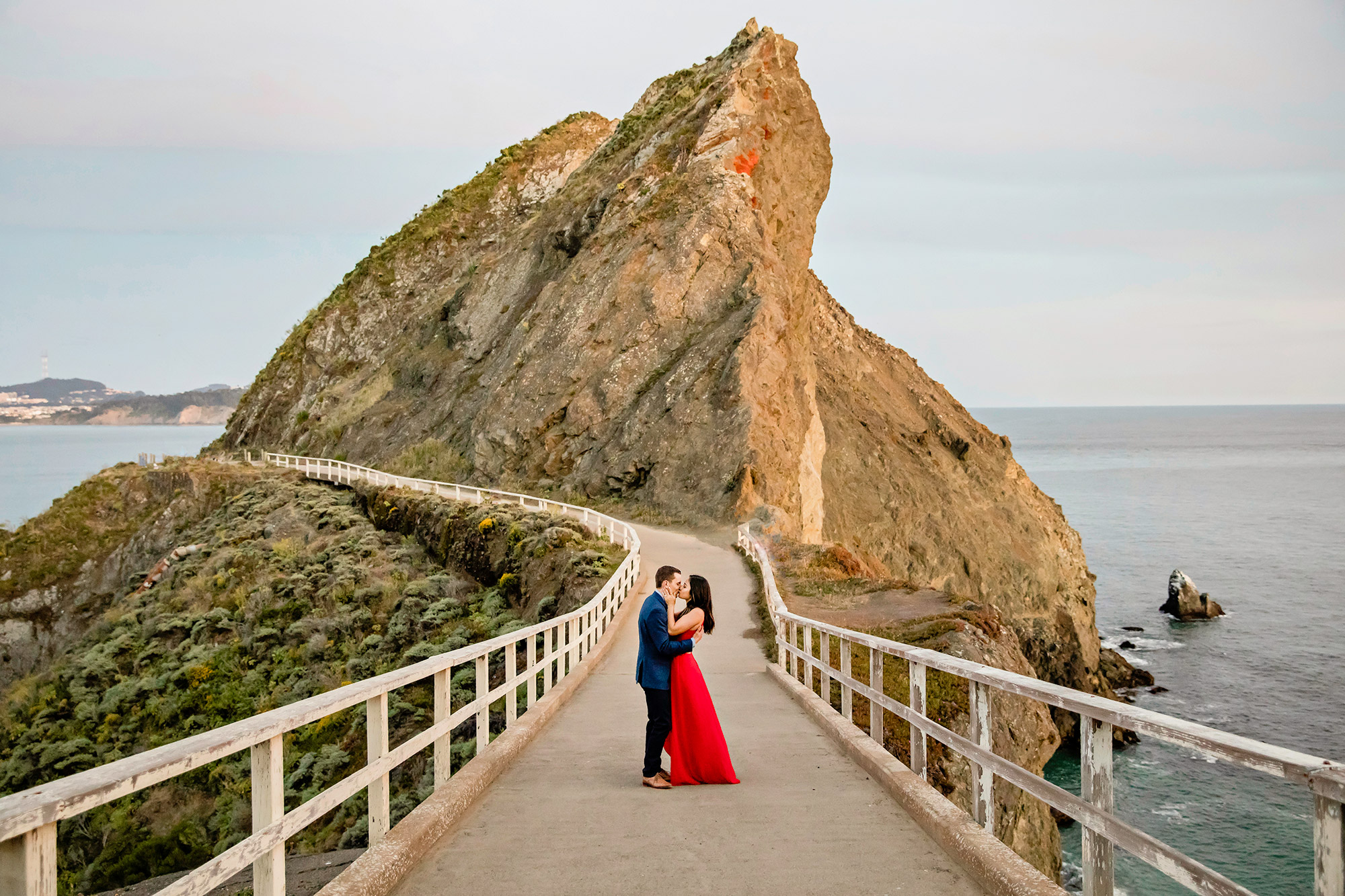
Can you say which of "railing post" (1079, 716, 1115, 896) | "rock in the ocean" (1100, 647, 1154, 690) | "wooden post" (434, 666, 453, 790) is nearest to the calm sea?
"rock in the ocean" (1100, 647, 1154, 690)

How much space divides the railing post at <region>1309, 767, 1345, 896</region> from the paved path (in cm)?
239

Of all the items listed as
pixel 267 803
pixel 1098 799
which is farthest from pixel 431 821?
pixel 1098 799

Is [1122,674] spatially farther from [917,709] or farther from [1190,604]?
[917,709]

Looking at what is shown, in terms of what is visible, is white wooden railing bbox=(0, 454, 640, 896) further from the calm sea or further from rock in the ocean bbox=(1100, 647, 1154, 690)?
rock in the ocean bbox=(1100, 647, 1154, 690)

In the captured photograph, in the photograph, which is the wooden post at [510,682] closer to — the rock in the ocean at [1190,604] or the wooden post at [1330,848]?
the wooden post at [1330,848]

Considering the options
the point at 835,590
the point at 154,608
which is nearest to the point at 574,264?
the point at 154,608

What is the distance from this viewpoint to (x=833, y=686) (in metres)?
16.1

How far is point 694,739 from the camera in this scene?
7.73 metres

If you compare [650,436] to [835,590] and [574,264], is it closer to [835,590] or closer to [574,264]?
[574,264]

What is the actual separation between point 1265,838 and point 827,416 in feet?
100

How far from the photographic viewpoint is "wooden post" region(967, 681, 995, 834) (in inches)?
225

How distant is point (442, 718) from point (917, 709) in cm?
333

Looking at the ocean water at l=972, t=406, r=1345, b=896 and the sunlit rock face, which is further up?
the sunlit rock face

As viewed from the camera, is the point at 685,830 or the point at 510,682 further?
the point at 510,682
